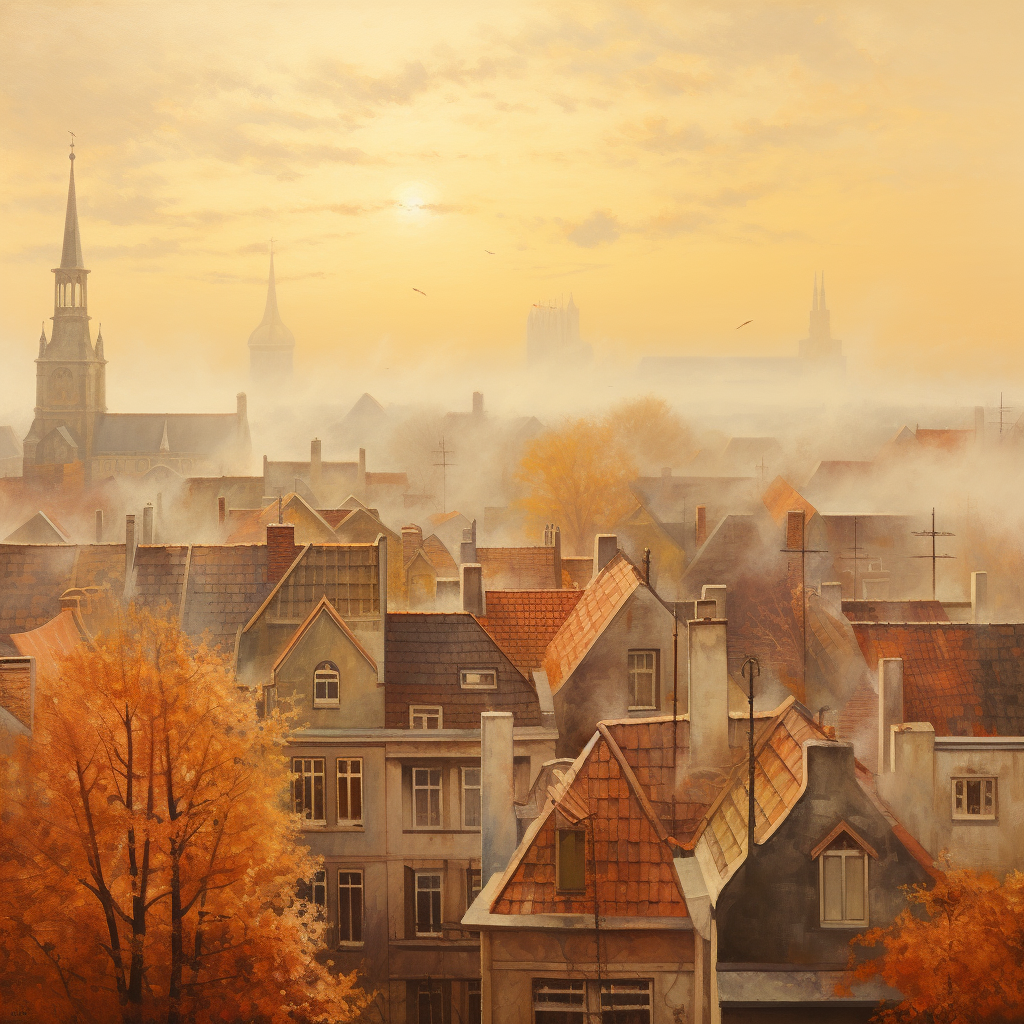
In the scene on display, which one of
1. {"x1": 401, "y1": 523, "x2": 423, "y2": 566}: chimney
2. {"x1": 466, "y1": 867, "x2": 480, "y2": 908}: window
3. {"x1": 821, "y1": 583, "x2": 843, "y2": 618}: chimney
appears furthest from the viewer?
{"x1": 401, "y1": 523, "x2": 423, "y2": 566}: chimney

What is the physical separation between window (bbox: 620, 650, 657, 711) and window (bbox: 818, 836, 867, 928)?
7.71 meters

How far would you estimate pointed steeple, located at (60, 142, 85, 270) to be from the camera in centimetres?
8456

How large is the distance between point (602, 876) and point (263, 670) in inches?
376

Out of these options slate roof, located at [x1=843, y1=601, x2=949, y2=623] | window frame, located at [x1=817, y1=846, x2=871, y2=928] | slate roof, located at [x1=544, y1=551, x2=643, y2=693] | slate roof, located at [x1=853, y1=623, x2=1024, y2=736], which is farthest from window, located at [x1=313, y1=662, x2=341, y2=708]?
slate roof, located at [x1=843, y1=601, x2=949, y2=623]

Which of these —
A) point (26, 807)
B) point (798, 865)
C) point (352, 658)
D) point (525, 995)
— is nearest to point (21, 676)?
point (26, 807)

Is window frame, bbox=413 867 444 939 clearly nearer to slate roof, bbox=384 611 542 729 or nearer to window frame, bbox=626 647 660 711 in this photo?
slate roof, bbox=384 611 542 729

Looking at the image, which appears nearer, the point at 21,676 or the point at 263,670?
the point at 21,676

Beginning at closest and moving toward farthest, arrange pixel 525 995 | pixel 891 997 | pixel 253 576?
pixel 891 997 < pixel 525 995 < pixel 253 576

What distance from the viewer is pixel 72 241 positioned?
292ft

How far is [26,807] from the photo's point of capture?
16.2 metres

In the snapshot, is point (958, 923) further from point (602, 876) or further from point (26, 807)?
point (26, 807)

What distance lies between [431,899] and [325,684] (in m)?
4.22

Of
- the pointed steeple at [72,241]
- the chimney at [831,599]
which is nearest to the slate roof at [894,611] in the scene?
the chimney at [831,599]

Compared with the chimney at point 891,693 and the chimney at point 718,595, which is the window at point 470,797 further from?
the chimney at point 891,693
